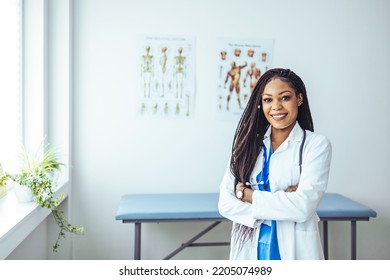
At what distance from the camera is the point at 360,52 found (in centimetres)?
315

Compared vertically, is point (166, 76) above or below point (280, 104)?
above

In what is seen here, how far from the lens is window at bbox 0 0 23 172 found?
2475 mm

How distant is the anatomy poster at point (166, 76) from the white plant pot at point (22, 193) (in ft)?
3.46

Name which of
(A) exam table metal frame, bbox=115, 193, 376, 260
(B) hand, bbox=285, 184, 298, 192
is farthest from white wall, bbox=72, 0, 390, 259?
(B) hand, bbox=285, 184, 298, 192

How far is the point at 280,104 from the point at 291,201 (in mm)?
370

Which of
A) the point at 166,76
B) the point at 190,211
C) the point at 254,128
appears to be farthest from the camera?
the point at 166,76

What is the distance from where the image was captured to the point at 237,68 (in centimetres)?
302

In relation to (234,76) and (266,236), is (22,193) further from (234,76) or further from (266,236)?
(234,76)

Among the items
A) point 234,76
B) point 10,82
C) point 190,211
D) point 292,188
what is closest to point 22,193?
point 10,82

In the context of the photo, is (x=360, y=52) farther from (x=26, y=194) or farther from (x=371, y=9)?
(x=26, y=194)

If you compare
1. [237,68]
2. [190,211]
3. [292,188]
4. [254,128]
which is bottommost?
[190,211]

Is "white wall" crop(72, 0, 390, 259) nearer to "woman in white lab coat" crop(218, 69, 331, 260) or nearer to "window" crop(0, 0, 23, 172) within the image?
"window" crop(0, 0, 23, 172)

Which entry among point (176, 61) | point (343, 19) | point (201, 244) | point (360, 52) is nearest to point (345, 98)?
point (360, 52)

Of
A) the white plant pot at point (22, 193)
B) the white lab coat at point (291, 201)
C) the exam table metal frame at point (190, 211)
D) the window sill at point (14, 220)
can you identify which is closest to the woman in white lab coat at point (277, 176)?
the white lab coat at point (291, 201)
